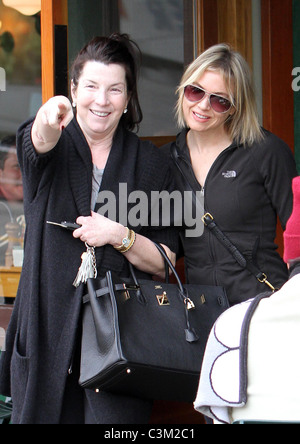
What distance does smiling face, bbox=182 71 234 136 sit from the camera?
277 cm

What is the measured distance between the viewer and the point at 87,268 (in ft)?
8.14

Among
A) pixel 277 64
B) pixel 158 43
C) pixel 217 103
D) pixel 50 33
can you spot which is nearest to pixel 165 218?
pixel 217 103

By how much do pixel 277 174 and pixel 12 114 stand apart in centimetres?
184

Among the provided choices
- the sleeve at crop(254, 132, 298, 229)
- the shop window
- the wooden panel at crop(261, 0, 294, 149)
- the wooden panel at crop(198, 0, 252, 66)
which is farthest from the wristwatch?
the wooden panel at crop(261, 0, 294, 149)

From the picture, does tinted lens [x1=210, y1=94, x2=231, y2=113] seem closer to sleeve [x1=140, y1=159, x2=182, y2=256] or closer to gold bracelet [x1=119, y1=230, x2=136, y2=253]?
sleeve [x1=140, y1=159, x2=182, y2=256]

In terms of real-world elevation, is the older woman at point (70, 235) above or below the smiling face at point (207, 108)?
below

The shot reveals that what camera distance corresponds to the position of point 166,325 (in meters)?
2.41

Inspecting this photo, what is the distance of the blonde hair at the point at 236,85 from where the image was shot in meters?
2.80

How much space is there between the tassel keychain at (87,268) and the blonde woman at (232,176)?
0.47m

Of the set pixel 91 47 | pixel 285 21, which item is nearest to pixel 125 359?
pixel 91 47

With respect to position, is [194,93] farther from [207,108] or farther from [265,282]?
[265,282]

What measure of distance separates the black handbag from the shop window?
1.54 m

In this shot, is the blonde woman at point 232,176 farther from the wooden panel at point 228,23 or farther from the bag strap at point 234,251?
the wooden panel at point 228,23

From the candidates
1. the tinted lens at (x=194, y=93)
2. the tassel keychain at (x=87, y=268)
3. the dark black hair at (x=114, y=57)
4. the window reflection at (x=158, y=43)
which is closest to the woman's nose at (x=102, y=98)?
the dark black hair at (x=114, y=57)
